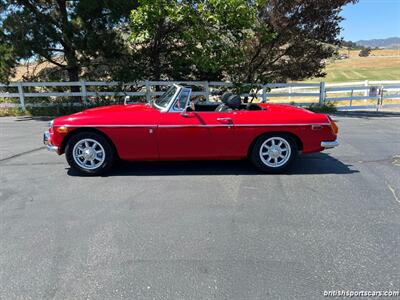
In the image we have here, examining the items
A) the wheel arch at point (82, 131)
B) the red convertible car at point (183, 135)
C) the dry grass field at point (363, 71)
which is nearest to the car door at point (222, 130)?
the red convertible car at point (183, 135)

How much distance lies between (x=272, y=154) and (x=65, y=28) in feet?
31.7

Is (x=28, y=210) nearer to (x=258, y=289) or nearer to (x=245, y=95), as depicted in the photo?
(x=258, y=289)

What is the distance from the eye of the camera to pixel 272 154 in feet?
16.6

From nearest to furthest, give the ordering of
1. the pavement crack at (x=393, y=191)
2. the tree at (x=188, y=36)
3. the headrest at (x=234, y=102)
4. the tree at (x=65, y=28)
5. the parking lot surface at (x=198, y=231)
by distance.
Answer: the parking lot surface at (x=198, y=231), the pavement crack at (x=393, y=191), the headrest at (x=234, y=102), the tree at (x=188, y=36), the tree at (x=65, y=28)

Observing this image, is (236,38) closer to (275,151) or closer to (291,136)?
(291,136)

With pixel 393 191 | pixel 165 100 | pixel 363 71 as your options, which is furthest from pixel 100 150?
pixel 363 71

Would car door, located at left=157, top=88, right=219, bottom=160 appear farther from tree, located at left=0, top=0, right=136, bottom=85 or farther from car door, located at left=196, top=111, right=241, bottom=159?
tree, located at left=0, top=0, right=136, bottom=85

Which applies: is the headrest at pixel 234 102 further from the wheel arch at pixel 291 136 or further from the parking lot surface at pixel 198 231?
the parking lot surface at pixel 198 231

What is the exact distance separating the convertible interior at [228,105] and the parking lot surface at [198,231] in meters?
0.96

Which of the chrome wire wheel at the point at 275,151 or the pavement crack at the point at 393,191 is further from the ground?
the chrome wire wheel at the point at 275,151

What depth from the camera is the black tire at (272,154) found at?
502 centimetres

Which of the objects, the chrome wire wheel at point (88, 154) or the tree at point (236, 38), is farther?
the tree at point (236, 38)

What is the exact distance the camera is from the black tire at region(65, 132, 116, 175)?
4.86m

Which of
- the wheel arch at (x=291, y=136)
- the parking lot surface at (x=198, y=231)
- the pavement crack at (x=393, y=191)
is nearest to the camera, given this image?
the parking lot surface at (x=198, y=231)
